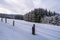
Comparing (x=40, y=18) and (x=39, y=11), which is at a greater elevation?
(x=39, y=11)

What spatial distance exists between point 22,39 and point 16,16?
38342 mm

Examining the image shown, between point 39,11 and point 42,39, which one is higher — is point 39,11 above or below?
above

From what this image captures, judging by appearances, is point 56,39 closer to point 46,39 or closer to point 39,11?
point 46,39

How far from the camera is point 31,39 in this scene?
5.48 metres

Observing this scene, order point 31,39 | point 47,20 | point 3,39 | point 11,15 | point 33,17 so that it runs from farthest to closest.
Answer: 1. point 11,15
2. point 33,17
3. point 47,20
4. point 31,39
5. point 3,39

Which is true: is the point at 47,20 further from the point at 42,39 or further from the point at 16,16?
the point at 16,16

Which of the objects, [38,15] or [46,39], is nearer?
[46,39]

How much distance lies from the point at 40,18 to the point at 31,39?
2103cm

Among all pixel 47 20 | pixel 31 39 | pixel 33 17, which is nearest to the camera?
pixel 31 39

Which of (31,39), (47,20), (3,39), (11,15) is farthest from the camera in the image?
(11,15)

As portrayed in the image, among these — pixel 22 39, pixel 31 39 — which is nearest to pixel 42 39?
pixel 31 39

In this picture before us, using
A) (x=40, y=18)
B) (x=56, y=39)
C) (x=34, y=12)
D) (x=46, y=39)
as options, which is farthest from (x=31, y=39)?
(x=34, y=12)

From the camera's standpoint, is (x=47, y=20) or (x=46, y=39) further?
(x=47, y=20)

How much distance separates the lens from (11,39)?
5.23 meters
